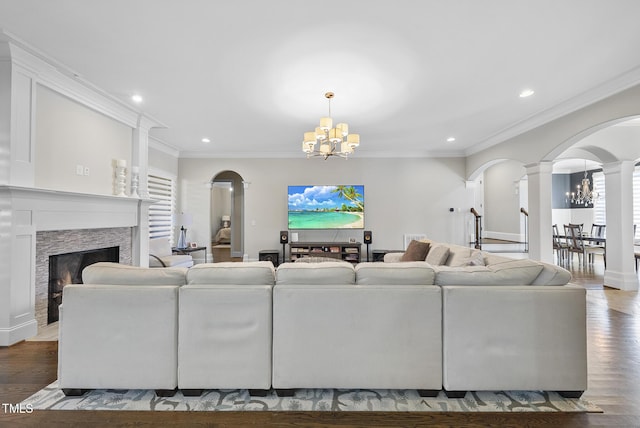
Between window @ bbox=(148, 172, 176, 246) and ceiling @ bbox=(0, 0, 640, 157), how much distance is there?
1858 mm

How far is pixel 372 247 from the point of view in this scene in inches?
279

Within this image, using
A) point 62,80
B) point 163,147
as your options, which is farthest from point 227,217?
point 62,80

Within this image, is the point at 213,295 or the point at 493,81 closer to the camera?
the point at 213,295

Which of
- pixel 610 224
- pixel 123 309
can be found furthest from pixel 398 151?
pixel 123 309

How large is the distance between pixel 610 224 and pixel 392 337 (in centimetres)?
525

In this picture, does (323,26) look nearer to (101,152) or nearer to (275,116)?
(275,116)

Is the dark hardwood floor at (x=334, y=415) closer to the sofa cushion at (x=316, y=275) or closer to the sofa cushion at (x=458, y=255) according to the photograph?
the sofa cushion at (x=316, y=275)

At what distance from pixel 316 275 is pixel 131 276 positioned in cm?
123

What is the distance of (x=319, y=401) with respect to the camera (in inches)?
75.4

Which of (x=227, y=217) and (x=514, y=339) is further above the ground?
(x=227, y=217)

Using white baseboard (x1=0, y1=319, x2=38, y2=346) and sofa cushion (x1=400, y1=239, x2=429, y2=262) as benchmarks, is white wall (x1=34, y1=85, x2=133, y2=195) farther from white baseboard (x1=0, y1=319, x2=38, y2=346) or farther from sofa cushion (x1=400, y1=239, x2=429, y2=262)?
sofa cushion (x1=400, y1=239, x2=429, y2=262)

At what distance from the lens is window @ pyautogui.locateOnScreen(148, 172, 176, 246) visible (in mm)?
6062

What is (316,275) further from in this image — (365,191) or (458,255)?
(365,191)

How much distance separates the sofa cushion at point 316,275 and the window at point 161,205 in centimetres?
488
